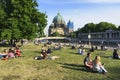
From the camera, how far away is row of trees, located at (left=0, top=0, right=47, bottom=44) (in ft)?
180

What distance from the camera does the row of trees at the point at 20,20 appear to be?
55.0 metres

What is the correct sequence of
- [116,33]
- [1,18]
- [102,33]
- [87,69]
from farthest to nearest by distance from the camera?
1. [102,33]
2. [116,33]
3. [1,18]
4. [87,69]

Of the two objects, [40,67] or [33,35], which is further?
[33,35]

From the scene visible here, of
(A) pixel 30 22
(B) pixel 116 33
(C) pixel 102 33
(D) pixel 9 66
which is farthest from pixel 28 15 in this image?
(C) pixel 102 33

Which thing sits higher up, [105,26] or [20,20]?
[105,26]

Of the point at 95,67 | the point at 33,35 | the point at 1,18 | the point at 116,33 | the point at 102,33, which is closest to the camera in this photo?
the point at 95,67

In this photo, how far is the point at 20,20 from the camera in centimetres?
5672

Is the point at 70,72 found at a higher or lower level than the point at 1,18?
lower

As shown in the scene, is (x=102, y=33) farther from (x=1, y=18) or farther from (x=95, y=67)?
(x=95, y=67)

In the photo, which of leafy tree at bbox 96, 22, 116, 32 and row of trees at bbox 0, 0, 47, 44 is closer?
row of trees at bbox 0, 0, 47, 44

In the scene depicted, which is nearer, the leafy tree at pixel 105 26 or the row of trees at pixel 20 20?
the row of trees at pixel 20 20

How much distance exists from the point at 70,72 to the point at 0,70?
4730 millimetres

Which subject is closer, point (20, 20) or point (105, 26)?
point (20, 20)

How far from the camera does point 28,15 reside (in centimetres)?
5856
